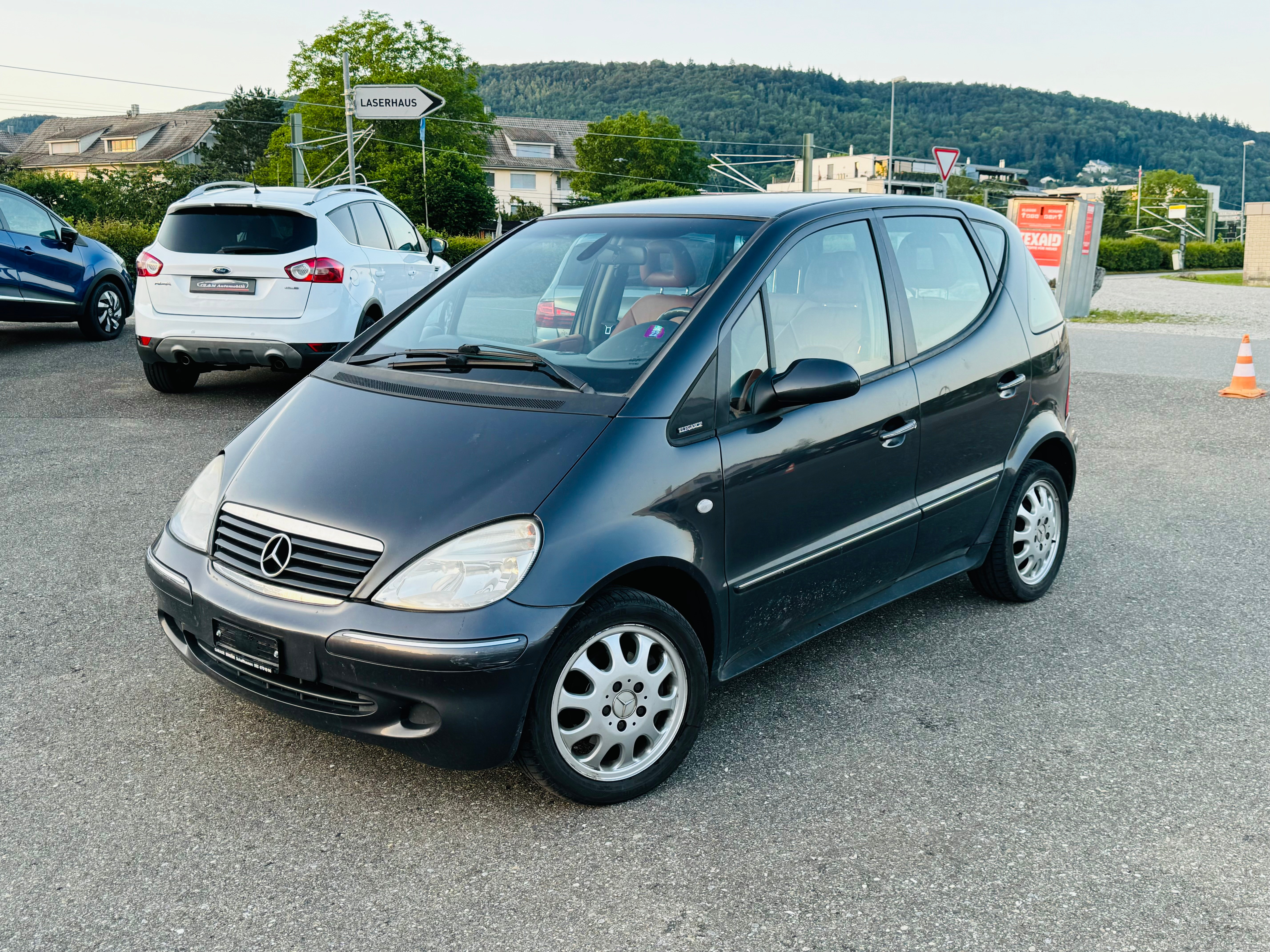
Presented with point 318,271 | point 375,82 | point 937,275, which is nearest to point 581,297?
point 937,275

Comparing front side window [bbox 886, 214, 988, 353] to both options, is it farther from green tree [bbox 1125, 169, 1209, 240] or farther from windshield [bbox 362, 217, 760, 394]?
green tree [bbox 1125, 169, 1209, 240]

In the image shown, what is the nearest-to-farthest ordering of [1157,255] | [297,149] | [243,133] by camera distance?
[297,149] < [1157,255] < [243,133]

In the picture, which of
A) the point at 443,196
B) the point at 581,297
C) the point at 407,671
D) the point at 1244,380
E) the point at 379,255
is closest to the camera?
the point at 407,671

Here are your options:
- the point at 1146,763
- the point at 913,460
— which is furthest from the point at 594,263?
the point at 1146,763

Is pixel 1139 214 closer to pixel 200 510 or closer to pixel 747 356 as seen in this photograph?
pixel 747 356

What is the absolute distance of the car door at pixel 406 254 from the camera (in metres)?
10.3

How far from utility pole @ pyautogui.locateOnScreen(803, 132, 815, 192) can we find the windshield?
77.4 ft

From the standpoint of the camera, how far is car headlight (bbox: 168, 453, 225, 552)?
3.37m

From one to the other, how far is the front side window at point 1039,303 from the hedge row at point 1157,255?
159 feet

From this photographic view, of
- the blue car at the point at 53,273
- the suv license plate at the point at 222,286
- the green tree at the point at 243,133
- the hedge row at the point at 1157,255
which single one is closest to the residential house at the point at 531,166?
the green tree at the point at 243,133

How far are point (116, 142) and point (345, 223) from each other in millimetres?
108781

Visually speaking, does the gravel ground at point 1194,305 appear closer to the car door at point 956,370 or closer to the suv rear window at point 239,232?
the suv rear window at point 239,232

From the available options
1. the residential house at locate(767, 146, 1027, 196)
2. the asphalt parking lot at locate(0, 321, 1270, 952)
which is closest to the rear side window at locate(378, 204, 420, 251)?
the asphalt parking lot at locate(0, 321, 1270, 952)

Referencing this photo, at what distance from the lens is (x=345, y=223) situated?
9609 millimetres
